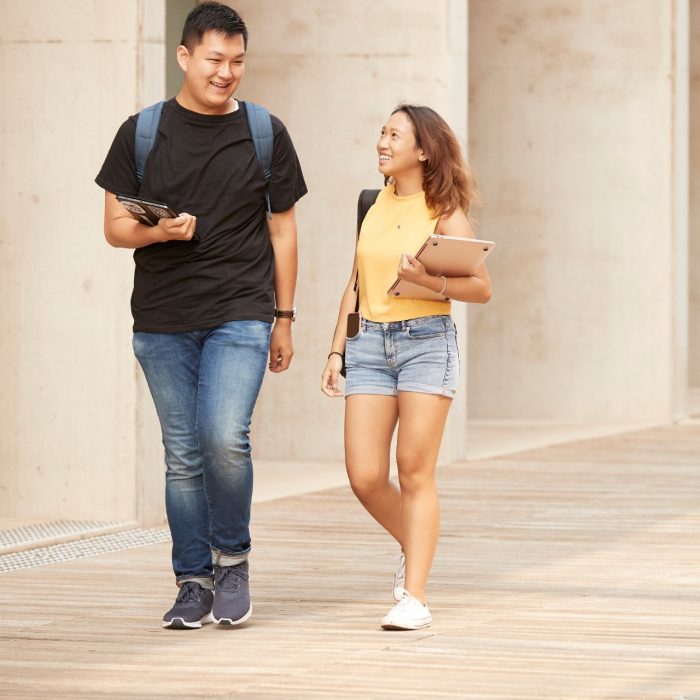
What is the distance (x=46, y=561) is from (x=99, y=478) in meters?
1.12

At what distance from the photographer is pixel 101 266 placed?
28.5 ft

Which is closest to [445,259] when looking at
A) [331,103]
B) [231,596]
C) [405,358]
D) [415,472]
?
[405,358]

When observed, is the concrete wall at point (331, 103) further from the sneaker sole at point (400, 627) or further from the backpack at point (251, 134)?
the sneaker sole at point (400, 627)

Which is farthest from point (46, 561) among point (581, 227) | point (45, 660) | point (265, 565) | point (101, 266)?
point (581, 227)

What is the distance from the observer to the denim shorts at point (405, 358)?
19.4ft

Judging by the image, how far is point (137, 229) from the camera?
581 centimetres

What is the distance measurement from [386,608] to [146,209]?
1.72 metres

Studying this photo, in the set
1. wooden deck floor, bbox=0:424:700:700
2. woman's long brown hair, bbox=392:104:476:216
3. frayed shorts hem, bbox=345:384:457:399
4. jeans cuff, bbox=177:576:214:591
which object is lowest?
wooden deck floor, bbox=0:424:700:700

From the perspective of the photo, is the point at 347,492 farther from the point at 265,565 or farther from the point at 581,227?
the point at 581,227

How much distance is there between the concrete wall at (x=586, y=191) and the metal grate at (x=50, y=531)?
25.1ft

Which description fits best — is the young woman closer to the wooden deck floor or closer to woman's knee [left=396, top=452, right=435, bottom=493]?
woman's knee [left=396, top=452, right=435, bottom=493]

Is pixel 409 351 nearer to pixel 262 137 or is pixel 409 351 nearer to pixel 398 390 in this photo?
pixel 398 390

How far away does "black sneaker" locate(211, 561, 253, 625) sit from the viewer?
595cm

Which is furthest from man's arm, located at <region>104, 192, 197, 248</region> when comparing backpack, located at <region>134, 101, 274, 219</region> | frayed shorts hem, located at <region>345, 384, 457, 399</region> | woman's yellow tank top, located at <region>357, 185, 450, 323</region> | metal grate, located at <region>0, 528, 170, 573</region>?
metal grate, located at <region>0, 528, 170, 573</region>
